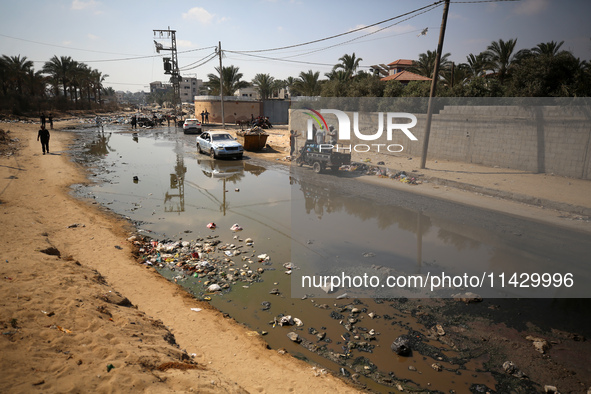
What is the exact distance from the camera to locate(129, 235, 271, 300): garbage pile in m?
6.30

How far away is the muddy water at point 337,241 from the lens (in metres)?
4.36

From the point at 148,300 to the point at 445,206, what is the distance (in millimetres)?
9015

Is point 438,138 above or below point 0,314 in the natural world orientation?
above

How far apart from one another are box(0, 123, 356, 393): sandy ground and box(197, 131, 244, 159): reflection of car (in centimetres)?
1187

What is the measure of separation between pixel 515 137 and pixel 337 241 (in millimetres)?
11375

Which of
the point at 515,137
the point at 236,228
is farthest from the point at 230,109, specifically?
the point at 236,228

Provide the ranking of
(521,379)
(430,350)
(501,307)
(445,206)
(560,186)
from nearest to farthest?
(521,379)
(430,350)
(501,307)
(445,206)
(560,186)

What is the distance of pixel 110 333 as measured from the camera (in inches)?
161

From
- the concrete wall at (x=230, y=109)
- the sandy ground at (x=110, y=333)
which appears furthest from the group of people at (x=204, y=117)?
the sandy ground at (x=110, y=333)

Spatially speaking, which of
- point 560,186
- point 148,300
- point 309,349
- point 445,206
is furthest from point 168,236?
point 560,186

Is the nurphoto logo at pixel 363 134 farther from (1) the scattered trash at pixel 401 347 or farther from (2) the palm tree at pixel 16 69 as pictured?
(2) the palm tree at pixel 16 69

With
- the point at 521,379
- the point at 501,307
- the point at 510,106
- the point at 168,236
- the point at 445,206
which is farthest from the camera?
the point at 510,106

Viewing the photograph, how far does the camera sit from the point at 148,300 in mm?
5539

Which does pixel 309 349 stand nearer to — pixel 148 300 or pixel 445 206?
pixel 148 300
